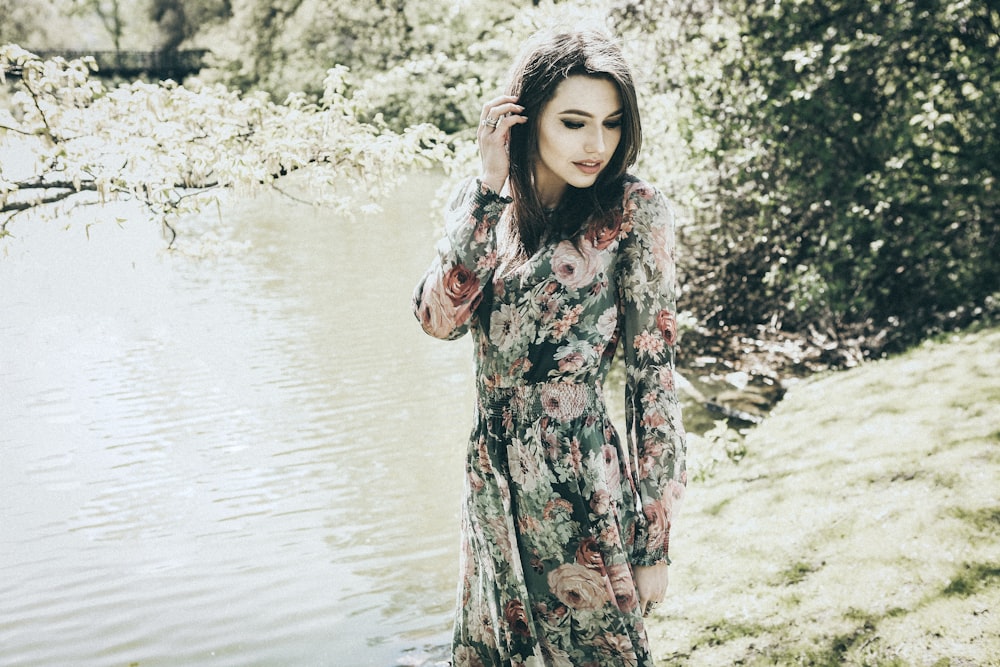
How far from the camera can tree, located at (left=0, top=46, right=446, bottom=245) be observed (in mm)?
4285

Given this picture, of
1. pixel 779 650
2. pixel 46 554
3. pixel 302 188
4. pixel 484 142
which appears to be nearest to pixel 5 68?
pixel 302 188

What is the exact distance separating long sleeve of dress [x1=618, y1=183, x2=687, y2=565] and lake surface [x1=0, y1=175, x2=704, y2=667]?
288 centimetres

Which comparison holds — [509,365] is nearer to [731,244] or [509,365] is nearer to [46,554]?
[46,554]

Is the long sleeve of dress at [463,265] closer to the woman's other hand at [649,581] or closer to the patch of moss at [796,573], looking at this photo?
the woman's other hand at [649,581]

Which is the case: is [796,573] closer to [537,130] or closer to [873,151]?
[537,130]

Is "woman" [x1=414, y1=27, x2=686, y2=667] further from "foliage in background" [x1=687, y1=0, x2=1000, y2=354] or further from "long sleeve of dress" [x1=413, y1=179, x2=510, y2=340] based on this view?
"foliage in background" [x1=687, y1=0, x2=1000, y2=354]

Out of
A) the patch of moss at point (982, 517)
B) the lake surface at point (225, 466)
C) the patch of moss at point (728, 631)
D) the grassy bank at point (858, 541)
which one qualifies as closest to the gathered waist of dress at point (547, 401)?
the grassy bank at point (858, 541)

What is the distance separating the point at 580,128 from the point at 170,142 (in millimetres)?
3367

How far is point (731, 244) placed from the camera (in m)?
9.07

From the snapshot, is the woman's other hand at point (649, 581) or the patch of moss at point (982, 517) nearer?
the woman's other hand at point (649, 581)

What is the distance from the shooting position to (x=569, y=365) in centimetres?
189

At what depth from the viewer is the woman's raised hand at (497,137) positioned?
1.88 metres

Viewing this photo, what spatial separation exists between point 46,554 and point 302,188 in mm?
3503

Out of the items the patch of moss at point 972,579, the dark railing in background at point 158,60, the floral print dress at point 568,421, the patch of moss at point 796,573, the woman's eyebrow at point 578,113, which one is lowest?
the patch of moss at point 796,573
